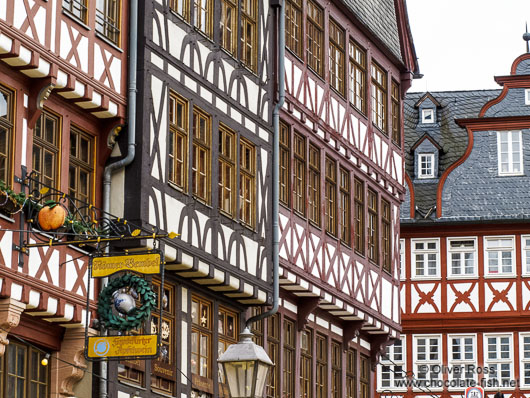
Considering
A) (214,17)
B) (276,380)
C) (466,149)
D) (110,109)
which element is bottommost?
(276,380)

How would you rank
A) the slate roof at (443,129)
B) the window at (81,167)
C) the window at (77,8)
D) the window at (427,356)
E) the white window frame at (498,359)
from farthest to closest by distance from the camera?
1. the slate roof at (443,129)
2. the window at (427,356)
3. the white window frame at (498,359)
4. the window at (81,167)
5. the window at (77,8)

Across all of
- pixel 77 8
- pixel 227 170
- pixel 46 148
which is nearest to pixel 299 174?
pixel 227 170

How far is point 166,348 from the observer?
23109 mm

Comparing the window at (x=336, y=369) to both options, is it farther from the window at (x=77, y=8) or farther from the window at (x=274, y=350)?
the window at (x=77, y=8)

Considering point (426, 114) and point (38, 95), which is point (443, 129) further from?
point (38, 95)

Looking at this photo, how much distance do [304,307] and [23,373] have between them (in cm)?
963

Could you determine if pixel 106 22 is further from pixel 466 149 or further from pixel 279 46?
pixel 466 149

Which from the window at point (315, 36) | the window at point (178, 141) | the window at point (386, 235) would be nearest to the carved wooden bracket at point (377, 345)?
the window at point (386, 235)

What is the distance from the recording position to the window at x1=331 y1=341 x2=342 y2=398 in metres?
30.7

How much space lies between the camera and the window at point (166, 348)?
→ 22703 millimetres

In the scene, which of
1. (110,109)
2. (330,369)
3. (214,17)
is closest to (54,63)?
(110,109)

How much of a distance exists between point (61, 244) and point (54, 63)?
2360 millimetres

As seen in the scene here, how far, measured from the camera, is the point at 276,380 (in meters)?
27.9

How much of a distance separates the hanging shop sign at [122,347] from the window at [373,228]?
1306cm
